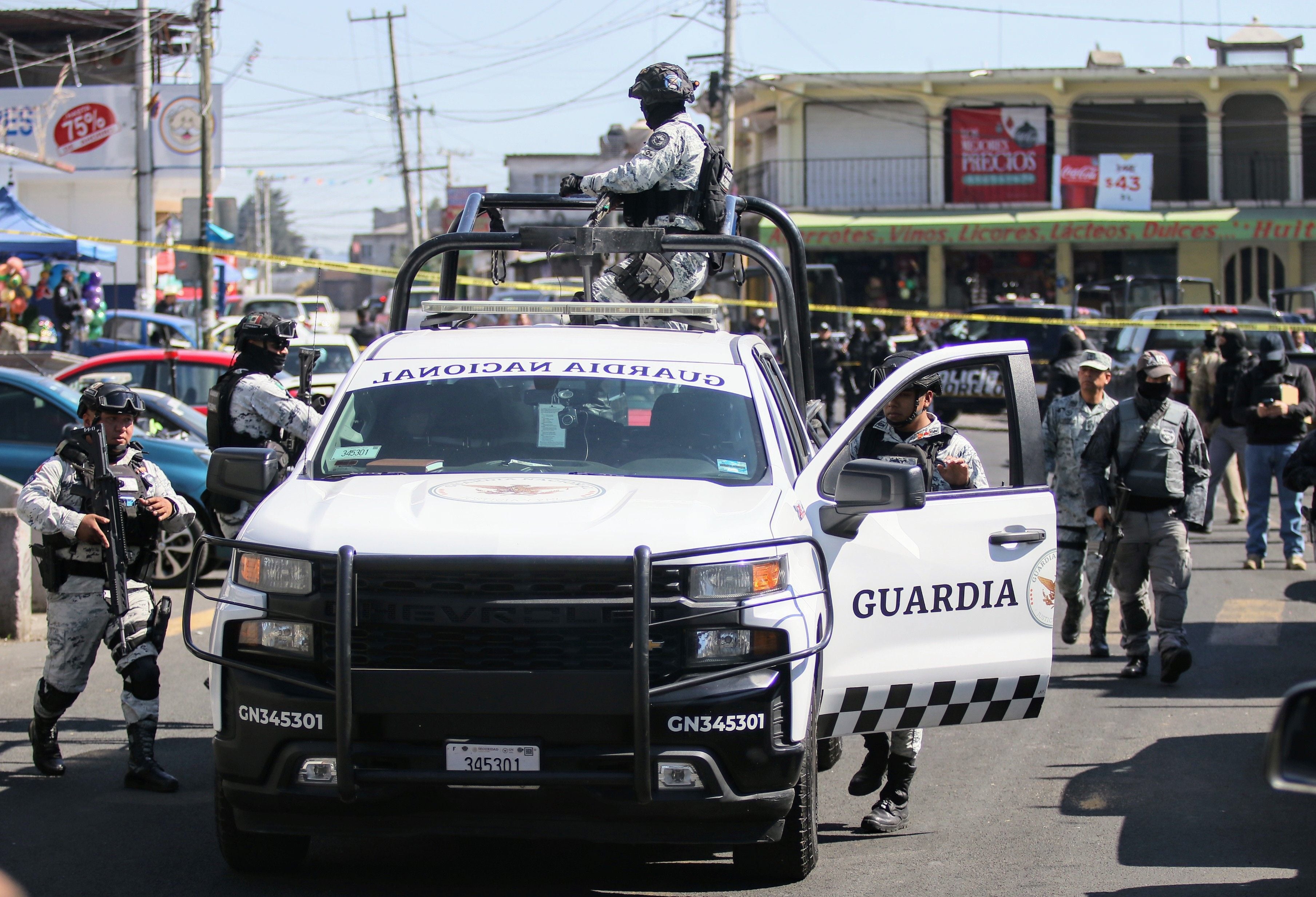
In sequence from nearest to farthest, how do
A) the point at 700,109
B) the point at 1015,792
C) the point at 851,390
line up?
the point at 1015,792, the point at 851,390, the point at 700,109

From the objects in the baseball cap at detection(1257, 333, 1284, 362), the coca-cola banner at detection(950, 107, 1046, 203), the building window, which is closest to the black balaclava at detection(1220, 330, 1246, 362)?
the baseball cap at detection(1257, 333, 1284, 362)

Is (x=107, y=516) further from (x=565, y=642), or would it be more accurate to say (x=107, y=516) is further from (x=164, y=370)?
(x=164, y=370)

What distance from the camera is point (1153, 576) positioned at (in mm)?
8719

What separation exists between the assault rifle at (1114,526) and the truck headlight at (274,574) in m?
5.56

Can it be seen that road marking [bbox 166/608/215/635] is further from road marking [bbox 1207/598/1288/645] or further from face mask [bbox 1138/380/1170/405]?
road marking [bbox 1207/598/1288/645]

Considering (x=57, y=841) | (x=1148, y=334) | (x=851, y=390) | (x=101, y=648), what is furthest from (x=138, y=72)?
(x=57, y=841)

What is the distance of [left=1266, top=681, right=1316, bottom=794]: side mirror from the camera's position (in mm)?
2457

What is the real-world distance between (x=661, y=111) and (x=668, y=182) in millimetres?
385

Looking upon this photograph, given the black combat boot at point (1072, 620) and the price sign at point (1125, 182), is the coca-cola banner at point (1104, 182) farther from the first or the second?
the black combat boot at point (1072, 620)

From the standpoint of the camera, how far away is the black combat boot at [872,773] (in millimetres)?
6109

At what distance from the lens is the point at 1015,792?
6.37 metres

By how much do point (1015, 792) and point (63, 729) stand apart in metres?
4.68

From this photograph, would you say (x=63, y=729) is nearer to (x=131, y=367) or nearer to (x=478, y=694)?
(x=478, y=694)

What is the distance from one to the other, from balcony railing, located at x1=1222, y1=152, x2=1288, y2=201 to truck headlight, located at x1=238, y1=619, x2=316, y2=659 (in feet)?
126
